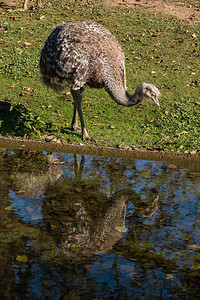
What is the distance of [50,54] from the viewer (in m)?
7.94

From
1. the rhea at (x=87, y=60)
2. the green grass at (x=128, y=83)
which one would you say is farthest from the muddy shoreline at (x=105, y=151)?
the rhea at (x=87, y=60)

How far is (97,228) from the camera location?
4.91 metres

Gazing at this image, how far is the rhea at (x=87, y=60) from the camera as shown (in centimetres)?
764

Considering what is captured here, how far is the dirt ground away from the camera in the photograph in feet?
51.1

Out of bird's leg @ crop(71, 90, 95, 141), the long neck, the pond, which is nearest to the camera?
the pond

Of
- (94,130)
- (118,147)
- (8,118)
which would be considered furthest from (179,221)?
(8,118)

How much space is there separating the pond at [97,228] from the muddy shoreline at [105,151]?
109 mm

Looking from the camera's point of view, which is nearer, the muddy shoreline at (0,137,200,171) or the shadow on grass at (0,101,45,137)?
the muddy shoreline at (0,137,200,171)

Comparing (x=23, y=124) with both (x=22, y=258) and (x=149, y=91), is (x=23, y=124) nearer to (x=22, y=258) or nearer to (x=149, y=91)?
(x=149, y=91)

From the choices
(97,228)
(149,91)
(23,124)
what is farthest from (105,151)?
(97,228)

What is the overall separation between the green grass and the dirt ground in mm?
592

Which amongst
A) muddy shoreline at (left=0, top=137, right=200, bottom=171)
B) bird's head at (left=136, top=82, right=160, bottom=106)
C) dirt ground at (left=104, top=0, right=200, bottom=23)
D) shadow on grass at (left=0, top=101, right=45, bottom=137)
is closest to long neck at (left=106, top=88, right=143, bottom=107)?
bird's head at (left=136, top=82, right=160, bottom=106)

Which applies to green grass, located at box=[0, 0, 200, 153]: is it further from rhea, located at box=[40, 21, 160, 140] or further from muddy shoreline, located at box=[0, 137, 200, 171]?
rhea, located at box=[40, 21, 160, 140]

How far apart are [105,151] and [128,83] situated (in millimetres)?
4039
